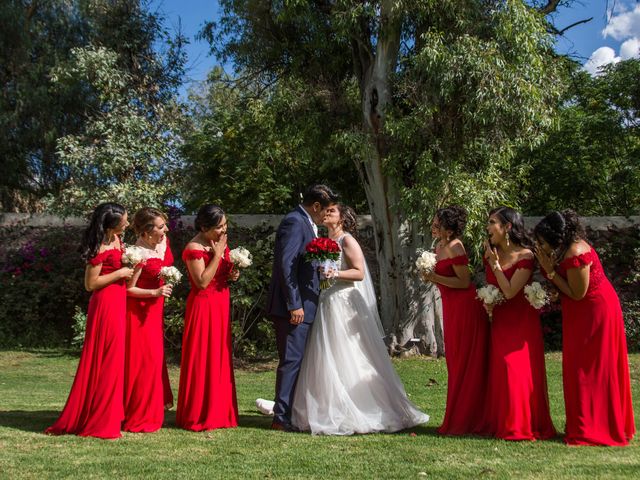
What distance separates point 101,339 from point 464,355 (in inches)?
121

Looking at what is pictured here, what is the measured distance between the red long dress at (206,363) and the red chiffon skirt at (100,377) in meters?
0.57

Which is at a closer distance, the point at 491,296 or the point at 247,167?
the point at 491,296

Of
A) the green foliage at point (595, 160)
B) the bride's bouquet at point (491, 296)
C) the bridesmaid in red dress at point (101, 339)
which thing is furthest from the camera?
the green foliage at point (595, 160)

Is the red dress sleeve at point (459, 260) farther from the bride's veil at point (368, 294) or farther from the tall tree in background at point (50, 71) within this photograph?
the tall tree in background at point (50, 71)

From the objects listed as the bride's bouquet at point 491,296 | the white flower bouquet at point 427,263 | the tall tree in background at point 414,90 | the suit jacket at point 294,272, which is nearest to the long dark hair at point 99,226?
the suit jacket at point 294,272

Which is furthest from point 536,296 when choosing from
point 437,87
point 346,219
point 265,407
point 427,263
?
point 437,87

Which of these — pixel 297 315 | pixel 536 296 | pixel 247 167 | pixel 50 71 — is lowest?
pixel 297 315

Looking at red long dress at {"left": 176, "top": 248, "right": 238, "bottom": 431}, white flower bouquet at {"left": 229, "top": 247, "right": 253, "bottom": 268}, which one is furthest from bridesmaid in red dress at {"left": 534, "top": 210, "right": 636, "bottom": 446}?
red long dress at {"left": 176, "top": 248, "right": 238, "bottom": 431}

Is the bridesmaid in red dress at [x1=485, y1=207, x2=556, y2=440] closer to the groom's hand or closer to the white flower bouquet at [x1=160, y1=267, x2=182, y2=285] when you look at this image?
the groom's hand

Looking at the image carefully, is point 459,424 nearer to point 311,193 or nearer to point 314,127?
point 311,193

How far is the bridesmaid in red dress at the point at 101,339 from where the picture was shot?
641 centimetres

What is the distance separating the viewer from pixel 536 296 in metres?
6.05

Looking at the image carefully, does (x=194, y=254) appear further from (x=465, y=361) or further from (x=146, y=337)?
(x=465, y=361)

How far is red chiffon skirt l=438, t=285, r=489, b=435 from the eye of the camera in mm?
6496
